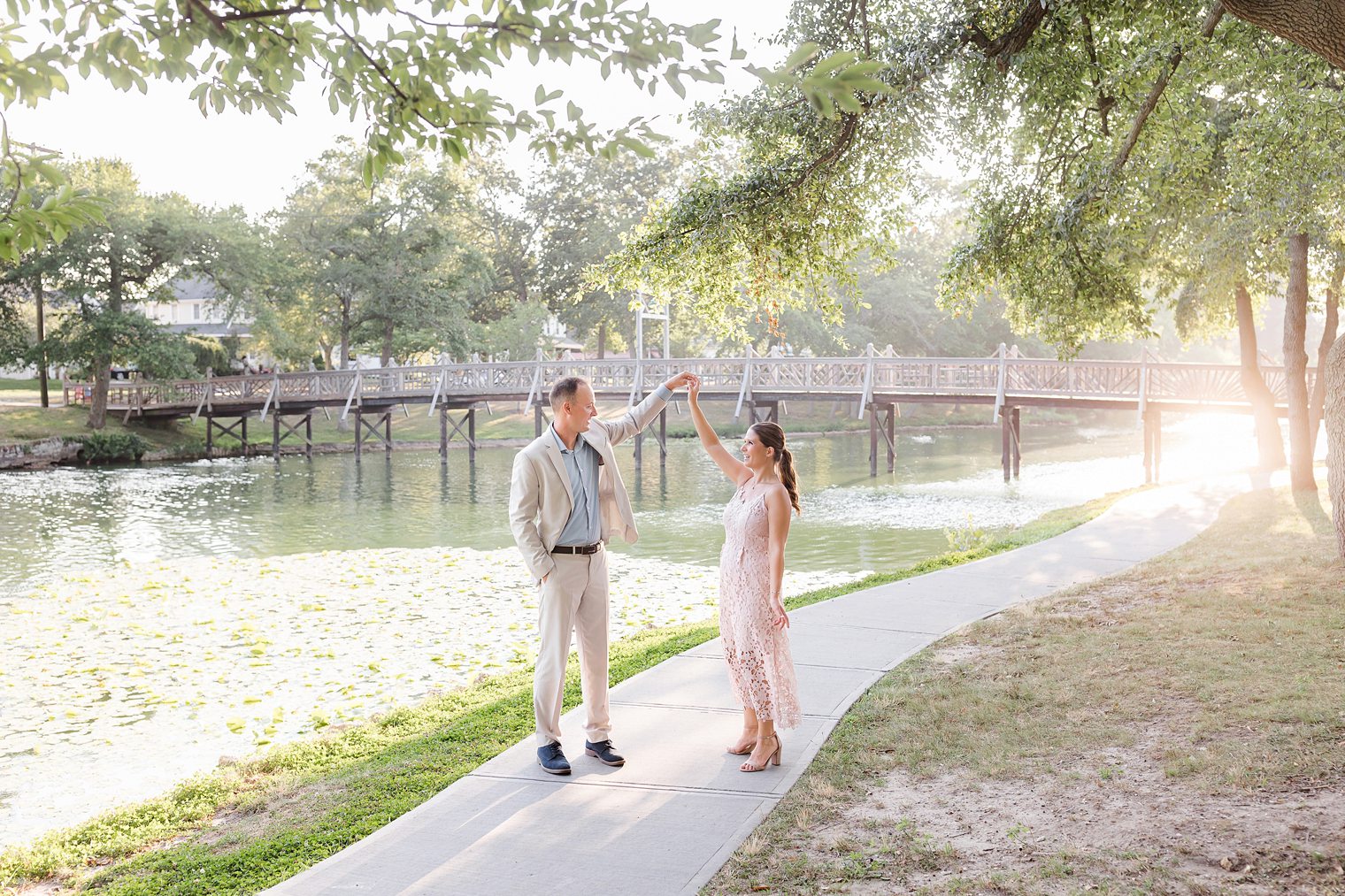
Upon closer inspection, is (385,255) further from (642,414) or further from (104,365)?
(642,414)

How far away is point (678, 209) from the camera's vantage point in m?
12.0

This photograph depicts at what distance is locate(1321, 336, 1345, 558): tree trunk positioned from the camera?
6.56 meters

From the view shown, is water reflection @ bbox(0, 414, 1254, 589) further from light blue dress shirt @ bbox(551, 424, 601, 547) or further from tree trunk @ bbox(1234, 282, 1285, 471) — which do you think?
light blue dress shirt @ bbox(551, 424, 601, 547)

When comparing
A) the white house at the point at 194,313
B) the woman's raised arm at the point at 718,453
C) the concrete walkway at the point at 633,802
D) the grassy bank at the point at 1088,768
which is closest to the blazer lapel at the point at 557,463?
the woman's raised arm at the point at 718,453

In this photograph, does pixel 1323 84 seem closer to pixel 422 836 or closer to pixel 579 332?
pixel 422 836

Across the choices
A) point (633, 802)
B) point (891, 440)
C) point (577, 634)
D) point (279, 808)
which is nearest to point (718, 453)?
point (577, 634)

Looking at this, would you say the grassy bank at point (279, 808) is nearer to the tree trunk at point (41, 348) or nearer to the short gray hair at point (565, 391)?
the short gray hair at point (565, 391)

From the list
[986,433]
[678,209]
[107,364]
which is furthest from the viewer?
[986,433]

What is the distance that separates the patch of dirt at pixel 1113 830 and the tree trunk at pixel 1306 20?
3611 millimetres

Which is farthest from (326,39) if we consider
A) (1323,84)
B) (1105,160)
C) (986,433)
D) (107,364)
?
(986,433)

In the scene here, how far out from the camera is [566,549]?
6.20 meters

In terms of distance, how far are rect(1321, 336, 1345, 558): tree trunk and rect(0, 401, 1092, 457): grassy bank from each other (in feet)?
148

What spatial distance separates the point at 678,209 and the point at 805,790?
24.8 ft

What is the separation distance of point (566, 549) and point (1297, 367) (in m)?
20.0
